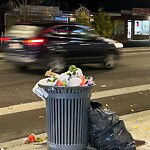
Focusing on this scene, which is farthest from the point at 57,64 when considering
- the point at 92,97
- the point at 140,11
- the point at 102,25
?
the point at 140,11

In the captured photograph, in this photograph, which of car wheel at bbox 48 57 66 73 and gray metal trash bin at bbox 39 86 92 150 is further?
car wheel at bbox 48 57 66 73

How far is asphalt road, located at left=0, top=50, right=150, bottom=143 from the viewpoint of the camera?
6848mm

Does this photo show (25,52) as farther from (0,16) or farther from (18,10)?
(0,16)

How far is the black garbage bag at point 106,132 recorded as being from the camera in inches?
185

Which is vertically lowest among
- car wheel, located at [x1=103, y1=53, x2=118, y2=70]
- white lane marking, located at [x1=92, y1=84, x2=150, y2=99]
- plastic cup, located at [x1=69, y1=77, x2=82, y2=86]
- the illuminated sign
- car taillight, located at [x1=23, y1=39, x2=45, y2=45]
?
white lane marking, located at [x1=92, y1=84, x2=150, y2=99]

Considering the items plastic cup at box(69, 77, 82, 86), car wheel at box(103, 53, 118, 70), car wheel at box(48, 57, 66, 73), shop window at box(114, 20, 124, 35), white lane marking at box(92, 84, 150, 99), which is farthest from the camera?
shop window at box(114, 20, 124, 35)

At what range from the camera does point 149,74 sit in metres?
13.5

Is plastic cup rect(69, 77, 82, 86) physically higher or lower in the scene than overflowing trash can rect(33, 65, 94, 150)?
higher

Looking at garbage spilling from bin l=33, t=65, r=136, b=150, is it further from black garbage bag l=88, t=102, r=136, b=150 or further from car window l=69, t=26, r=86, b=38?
car window l=69, t=26, r=86, b=38

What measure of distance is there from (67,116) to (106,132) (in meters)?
0.55

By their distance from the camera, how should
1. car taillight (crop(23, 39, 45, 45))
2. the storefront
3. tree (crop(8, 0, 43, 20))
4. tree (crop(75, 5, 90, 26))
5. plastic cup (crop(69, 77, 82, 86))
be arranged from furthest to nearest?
the storefront < tree (crop(75, 5, 90, 26)) < tree (crop(8, 0, 43, 20)) < car taillight (crop(23, 39, 45, 45)) < plastic cup (crop(69, 77, 82, 86))

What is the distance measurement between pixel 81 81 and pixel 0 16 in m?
27.6

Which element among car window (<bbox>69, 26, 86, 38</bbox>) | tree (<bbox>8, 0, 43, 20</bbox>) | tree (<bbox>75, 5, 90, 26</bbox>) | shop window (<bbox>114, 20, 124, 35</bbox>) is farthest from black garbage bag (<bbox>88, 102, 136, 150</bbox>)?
shop window (<bbox>114, 20, 124, 35</bbox>)

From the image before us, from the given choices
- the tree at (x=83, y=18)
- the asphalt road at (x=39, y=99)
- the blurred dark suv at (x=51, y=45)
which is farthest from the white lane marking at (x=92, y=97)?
the tree at (x=83, y=18)
